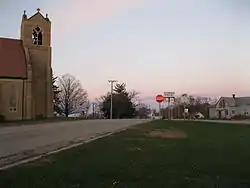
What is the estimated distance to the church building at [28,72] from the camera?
197 ft

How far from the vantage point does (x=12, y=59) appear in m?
63.3

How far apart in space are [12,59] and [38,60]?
4.65 m

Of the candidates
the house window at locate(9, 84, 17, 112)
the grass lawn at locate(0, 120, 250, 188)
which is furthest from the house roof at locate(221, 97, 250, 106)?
the grass lawn at locate(0, 120, 250, 188)

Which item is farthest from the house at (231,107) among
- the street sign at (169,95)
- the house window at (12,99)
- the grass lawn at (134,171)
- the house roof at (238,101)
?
the grass lawn at (134,171)

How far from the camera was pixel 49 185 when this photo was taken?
7262 millimetres

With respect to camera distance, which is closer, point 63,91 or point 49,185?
point 49,185

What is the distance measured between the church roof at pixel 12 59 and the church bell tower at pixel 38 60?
1.03 m

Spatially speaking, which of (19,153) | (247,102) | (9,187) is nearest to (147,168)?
(9,187)

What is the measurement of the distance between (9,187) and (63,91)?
103m

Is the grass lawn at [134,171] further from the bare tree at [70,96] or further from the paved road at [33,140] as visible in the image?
the bare tree at [70,96]

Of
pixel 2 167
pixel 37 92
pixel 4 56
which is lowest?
pixel 2 167

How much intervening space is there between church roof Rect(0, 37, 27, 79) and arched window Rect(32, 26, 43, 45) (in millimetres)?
2534

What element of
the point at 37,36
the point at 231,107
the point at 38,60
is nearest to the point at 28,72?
the point at 38,60

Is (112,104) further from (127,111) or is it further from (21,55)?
(21,55)
